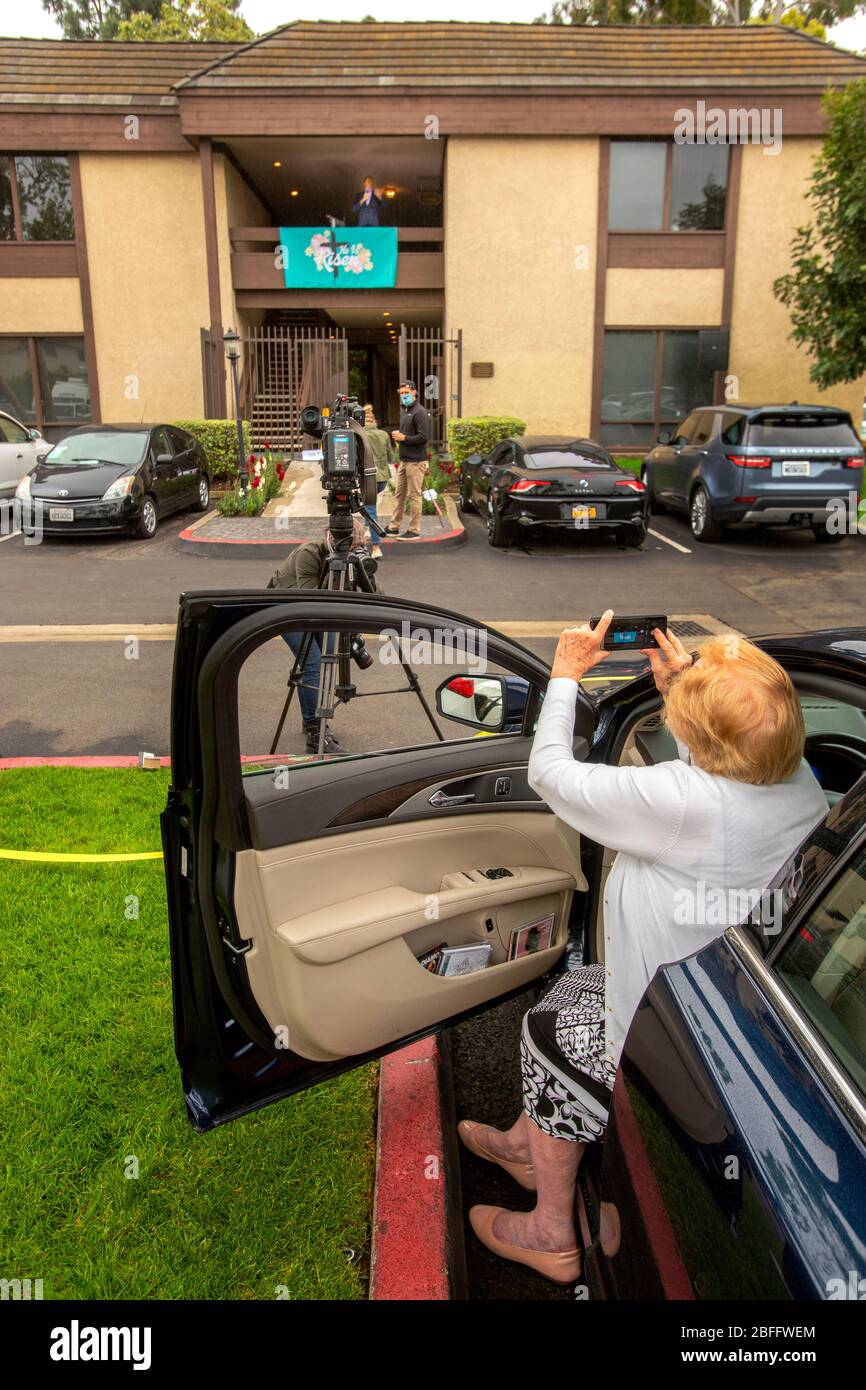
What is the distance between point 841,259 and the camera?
14.8 m

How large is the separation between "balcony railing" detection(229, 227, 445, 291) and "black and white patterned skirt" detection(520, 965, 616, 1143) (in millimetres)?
19377

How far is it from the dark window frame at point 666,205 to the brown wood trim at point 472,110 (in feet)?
1.70

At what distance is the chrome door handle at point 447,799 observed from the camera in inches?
110

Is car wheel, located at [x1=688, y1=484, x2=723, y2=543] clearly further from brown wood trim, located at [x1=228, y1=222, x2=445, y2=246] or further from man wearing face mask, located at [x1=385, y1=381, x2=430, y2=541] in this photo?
brown wood trim, located at [x1=228, y1=222, x2=445, y2=246]

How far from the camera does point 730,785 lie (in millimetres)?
2102

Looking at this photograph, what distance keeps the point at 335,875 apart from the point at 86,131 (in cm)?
2105

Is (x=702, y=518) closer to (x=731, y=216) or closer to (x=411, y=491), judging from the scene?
(x=411, y=491)

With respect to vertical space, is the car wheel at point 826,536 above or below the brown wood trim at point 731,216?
below

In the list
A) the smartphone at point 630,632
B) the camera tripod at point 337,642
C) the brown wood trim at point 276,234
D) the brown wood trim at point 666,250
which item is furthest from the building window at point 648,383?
the smartphone at point 630,632

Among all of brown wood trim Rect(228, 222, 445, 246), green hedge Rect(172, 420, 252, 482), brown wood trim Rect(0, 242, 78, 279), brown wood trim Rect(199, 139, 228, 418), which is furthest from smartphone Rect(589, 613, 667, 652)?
brown wood trim Rect(0, 242, 78, 279)

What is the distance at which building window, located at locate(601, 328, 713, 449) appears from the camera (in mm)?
20016

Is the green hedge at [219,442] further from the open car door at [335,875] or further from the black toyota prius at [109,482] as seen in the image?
the open car door at [335,875]

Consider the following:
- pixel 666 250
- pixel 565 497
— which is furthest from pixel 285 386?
pixel 565 497
